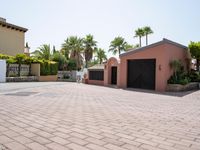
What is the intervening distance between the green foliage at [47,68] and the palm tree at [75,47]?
453 inches

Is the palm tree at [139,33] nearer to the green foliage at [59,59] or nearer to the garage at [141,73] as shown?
the green foliage at [59,59]

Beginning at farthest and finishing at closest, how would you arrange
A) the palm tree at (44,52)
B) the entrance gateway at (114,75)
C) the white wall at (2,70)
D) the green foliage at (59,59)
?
the palm tree at (44,52), the green foliage at (59,59), the entrance gateway at (114,75), the white wall at (2,70)

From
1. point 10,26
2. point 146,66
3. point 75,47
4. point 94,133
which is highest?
point 10,26

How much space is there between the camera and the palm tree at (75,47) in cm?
3709

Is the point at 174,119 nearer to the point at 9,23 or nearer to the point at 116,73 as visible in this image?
the point at 116,73

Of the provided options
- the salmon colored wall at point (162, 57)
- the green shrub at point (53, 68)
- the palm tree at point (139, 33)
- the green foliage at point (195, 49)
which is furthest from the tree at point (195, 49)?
the palm tree at point (139, 33)

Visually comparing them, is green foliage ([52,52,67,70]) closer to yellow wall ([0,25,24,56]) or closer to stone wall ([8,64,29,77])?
yellow wall ([0,25,24,56])

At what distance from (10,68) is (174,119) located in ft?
64.0

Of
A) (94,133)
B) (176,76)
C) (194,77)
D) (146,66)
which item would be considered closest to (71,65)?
(146,66)

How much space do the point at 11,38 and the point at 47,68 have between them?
864cm

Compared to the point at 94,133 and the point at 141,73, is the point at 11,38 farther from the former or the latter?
the point at 94,133

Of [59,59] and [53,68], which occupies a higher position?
[59,59]

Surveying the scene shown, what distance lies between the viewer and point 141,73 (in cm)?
1620

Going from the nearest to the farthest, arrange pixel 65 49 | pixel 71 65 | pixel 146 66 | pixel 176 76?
pixel 176 76 < pixel 146 66 < pixel 71 65 < pixel 65 49
